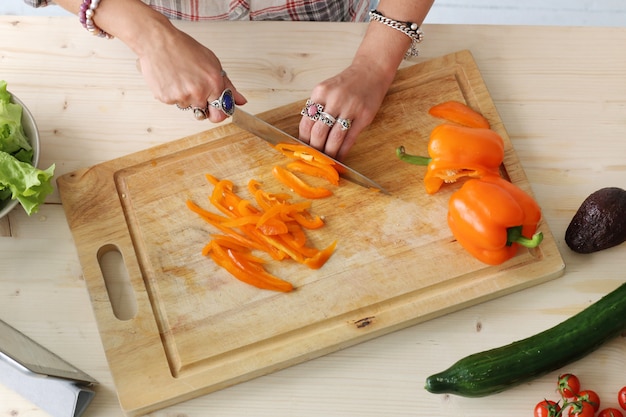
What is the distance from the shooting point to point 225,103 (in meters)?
1.83

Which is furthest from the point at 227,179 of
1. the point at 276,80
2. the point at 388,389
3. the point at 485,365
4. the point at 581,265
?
the point at 581,265

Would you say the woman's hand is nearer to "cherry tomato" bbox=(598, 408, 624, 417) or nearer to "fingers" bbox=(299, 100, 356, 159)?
"fingers" bbox=(299, 100, 356, 159)

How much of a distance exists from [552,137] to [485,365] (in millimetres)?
689

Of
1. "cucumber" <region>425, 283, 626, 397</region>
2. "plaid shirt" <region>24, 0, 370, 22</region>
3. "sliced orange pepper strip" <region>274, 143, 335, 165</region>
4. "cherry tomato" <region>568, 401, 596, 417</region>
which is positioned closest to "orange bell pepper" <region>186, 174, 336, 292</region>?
"sliced orange pepper strip" <region>274, 143, 335, 165</region>

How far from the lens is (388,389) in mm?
1763

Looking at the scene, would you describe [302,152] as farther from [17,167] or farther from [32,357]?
[32,357]

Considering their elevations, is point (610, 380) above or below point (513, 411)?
above

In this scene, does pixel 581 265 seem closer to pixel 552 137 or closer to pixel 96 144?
pixel 552 137

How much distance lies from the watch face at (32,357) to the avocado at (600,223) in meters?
1.22

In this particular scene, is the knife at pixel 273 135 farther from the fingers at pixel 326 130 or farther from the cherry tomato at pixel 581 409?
the cherry tomato at pixel 581 409

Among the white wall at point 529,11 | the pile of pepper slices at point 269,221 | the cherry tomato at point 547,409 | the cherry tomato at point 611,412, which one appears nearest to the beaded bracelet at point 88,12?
the pile of pepper slices at point 269,221

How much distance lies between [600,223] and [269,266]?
0.81 m

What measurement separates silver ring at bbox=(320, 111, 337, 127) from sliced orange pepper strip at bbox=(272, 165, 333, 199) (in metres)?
0.17

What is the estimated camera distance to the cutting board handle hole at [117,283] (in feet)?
6.08
